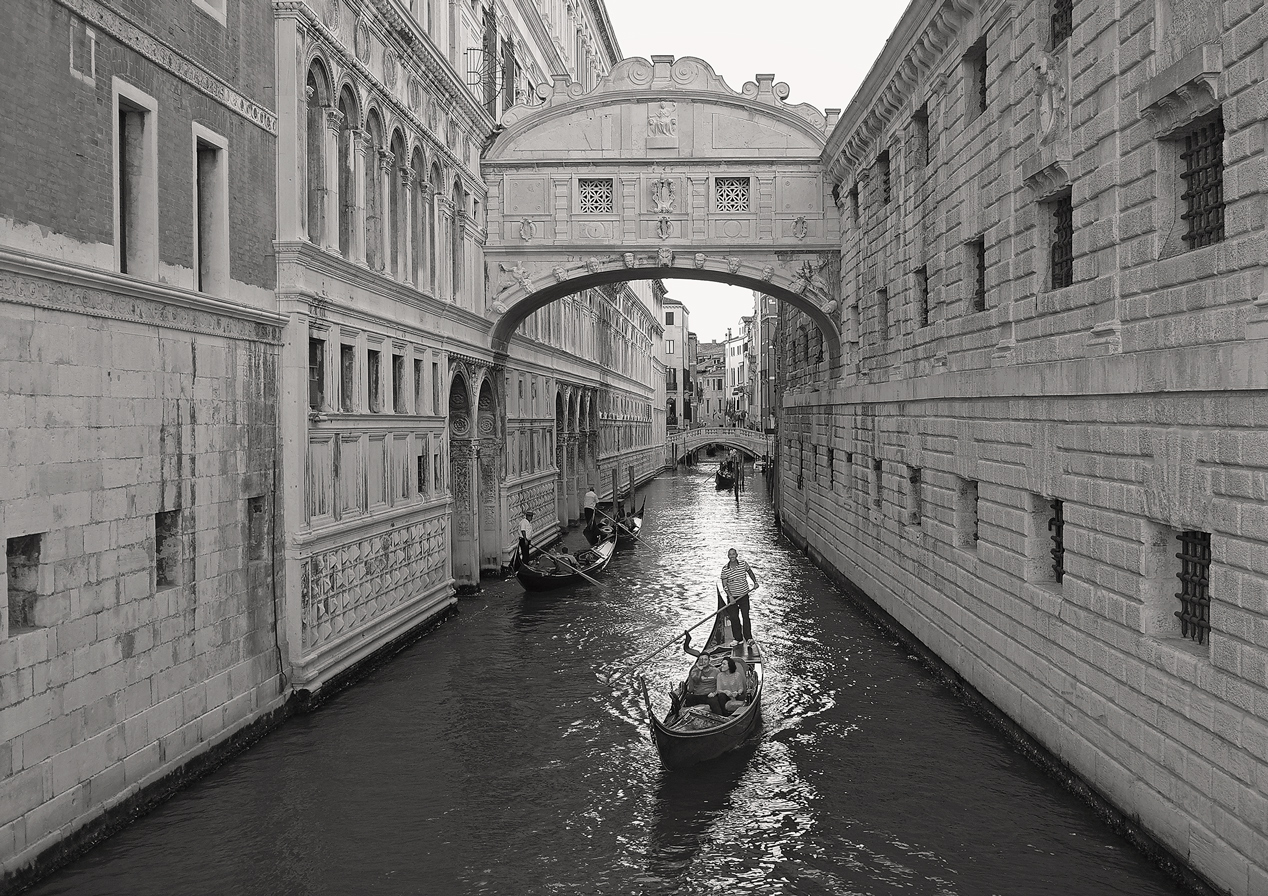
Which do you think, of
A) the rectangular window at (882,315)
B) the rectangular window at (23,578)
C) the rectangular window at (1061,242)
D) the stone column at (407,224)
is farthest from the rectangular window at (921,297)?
the rectangular window at (23,578)

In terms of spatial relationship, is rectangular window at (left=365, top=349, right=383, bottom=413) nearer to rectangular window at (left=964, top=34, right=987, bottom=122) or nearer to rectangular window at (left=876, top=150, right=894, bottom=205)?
rectangular window at (left=964, top=34, right=987, bottom=122)

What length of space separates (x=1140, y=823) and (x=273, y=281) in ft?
30.4

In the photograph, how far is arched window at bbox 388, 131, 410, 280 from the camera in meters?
15.3

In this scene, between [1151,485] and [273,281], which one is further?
[273,281]

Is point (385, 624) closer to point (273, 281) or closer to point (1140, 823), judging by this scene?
point (273, 281)


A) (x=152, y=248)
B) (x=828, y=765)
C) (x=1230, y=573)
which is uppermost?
(x=152, y=248)

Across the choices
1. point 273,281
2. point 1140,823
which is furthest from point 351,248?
point 1140,823

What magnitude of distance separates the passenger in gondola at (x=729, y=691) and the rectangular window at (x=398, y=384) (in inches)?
250

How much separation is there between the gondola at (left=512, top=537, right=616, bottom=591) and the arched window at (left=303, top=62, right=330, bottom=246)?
27.7ft


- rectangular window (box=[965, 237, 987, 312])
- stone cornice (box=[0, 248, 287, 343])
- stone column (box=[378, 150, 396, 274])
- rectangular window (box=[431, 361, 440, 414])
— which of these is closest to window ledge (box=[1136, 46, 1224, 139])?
rectangular window (box=[965, 237, 987, 312])

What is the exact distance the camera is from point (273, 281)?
11320mm

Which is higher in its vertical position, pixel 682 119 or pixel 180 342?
pixel 682 119

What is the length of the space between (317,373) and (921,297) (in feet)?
26.9

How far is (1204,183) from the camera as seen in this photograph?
736 centimetres
